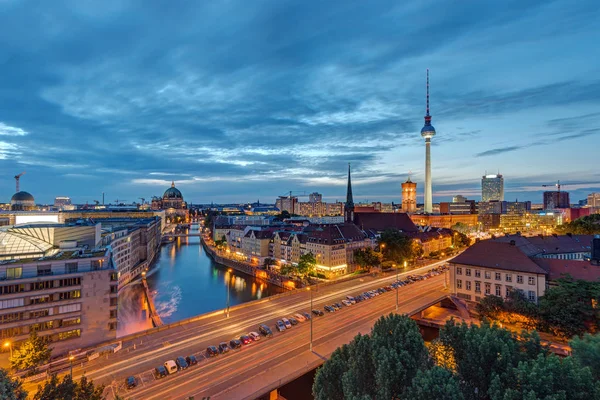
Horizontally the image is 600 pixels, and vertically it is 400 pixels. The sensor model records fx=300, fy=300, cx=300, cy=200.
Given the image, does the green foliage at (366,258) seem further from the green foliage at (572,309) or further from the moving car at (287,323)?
the moving car at (287,323)

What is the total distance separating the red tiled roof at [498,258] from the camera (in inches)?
1578

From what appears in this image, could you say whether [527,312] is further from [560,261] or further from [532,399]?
[532,399]

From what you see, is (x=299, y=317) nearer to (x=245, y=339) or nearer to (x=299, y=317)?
(x=299, y=317)

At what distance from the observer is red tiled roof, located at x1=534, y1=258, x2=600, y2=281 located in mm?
36969

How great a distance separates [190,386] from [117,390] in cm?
502

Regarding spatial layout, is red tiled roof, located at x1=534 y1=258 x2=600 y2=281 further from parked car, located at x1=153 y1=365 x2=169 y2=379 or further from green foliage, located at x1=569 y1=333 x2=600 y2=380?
parked car, located at x1=153 y1=365 x2=169 y2=379

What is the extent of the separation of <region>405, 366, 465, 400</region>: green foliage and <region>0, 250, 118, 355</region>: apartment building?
105 ft

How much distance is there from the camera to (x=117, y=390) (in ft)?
71.1

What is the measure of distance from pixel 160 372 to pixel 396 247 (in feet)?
191

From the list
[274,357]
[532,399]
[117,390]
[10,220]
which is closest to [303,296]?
[274,357]

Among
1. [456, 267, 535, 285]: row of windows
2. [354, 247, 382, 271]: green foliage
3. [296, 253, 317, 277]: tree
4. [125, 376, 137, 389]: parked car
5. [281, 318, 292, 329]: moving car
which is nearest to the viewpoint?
[125, 376, 137, 389]: parked car

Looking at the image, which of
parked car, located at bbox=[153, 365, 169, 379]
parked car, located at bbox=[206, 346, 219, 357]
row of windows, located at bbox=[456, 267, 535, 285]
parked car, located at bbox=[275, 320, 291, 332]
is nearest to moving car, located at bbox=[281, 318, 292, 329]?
parked car, located at bbox=[275, 320, 291, 332]

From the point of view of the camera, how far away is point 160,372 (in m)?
23.9

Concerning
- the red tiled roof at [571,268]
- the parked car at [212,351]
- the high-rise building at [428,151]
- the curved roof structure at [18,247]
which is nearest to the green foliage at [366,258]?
the red tiled roof at [571,268]
